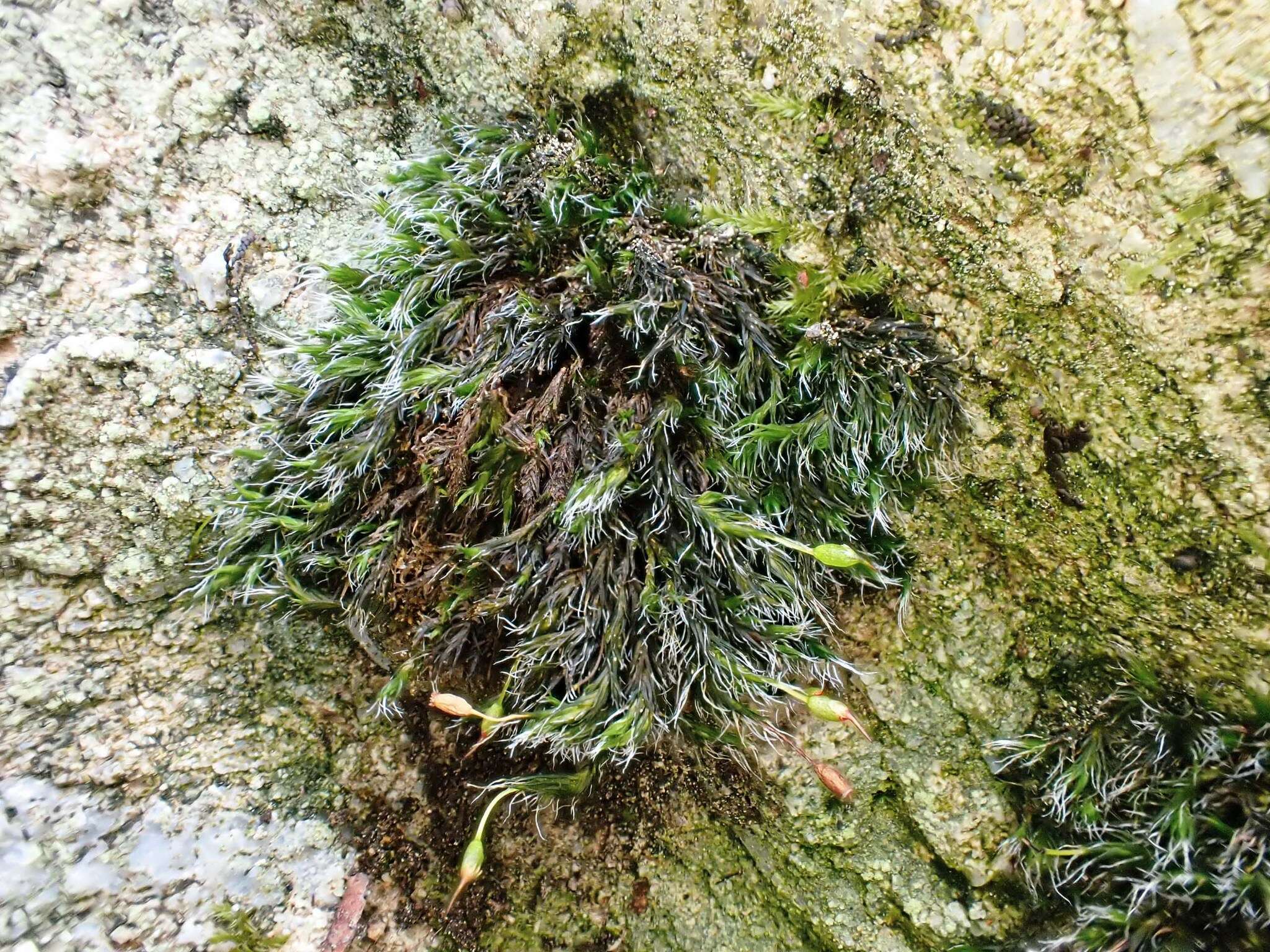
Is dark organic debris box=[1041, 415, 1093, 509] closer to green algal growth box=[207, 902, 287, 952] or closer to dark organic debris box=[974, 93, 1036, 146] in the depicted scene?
dark organic debris box=[974, 93, 1036, 146]

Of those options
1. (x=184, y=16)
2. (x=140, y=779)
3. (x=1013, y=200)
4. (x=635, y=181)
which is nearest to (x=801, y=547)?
(x=1013, y=200)

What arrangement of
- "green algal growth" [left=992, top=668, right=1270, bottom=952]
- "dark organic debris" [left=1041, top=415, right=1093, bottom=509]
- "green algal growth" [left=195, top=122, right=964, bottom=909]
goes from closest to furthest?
"green algal growth" [left=992, top=668, right=1270, bottom=952] → "dark organic debris" [left=1041, top=415, right=1093, bottom=509] → "green algal growth" [left=195, top=122, right=964, bottom=909]

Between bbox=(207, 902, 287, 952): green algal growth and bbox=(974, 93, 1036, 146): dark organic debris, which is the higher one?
bbox=(974, 93, 1036, 146): dark organic debris

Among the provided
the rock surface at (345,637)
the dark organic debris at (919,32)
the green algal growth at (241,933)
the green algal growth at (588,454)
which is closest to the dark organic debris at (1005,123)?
the rock surface at (345,637)

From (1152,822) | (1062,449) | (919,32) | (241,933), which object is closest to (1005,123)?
(919,32)

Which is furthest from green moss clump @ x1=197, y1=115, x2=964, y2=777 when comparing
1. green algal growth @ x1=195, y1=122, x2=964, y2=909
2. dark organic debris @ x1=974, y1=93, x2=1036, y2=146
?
dark organic debris @ x1=974, y1=93, x2=1036, y2=146

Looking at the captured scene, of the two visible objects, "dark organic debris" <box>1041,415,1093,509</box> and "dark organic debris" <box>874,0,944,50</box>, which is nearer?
"dark organic debris" <box>874,0,944,50</box>

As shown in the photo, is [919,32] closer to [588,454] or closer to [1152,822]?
[588,454]
